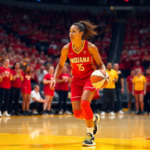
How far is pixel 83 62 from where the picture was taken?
546cm

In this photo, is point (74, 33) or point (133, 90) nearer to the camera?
point (74, 33)

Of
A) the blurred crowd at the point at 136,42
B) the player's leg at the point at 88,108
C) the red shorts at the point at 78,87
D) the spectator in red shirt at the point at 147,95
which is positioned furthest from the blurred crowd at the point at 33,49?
the player's leg at the point at 88,108

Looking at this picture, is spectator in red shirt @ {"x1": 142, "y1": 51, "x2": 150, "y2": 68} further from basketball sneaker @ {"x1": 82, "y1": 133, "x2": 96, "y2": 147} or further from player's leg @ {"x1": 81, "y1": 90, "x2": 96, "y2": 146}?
basketball sneaker @ {"x1": 82, "y1": 133, "x2": 96, "y2": 147}

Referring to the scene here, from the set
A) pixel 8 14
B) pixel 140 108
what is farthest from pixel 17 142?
pixel 8 14

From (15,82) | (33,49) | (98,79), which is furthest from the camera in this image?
(33,49)

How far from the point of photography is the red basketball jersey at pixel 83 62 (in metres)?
5.46

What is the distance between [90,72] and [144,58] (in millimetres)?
15488

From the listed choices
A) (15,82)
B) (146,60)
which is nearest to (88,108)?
(15,82)

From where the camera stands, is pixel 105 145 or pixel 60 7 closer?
pixel 105 145

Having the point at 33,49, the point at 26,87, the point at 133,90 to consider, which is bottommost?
the point at 133,90

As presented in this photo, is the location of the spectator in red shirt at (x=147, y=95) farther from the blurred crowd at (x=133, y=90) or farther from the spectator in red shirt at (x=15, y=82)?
the spectator in red shirt at (x=15, y=82)

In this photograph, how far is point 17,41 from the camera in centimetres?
2038

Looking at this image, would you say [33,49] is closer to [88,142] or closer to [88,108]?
[88,108]

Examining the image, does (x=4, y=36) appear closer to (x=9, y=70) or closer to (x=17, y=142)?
(x=9, y=70)
